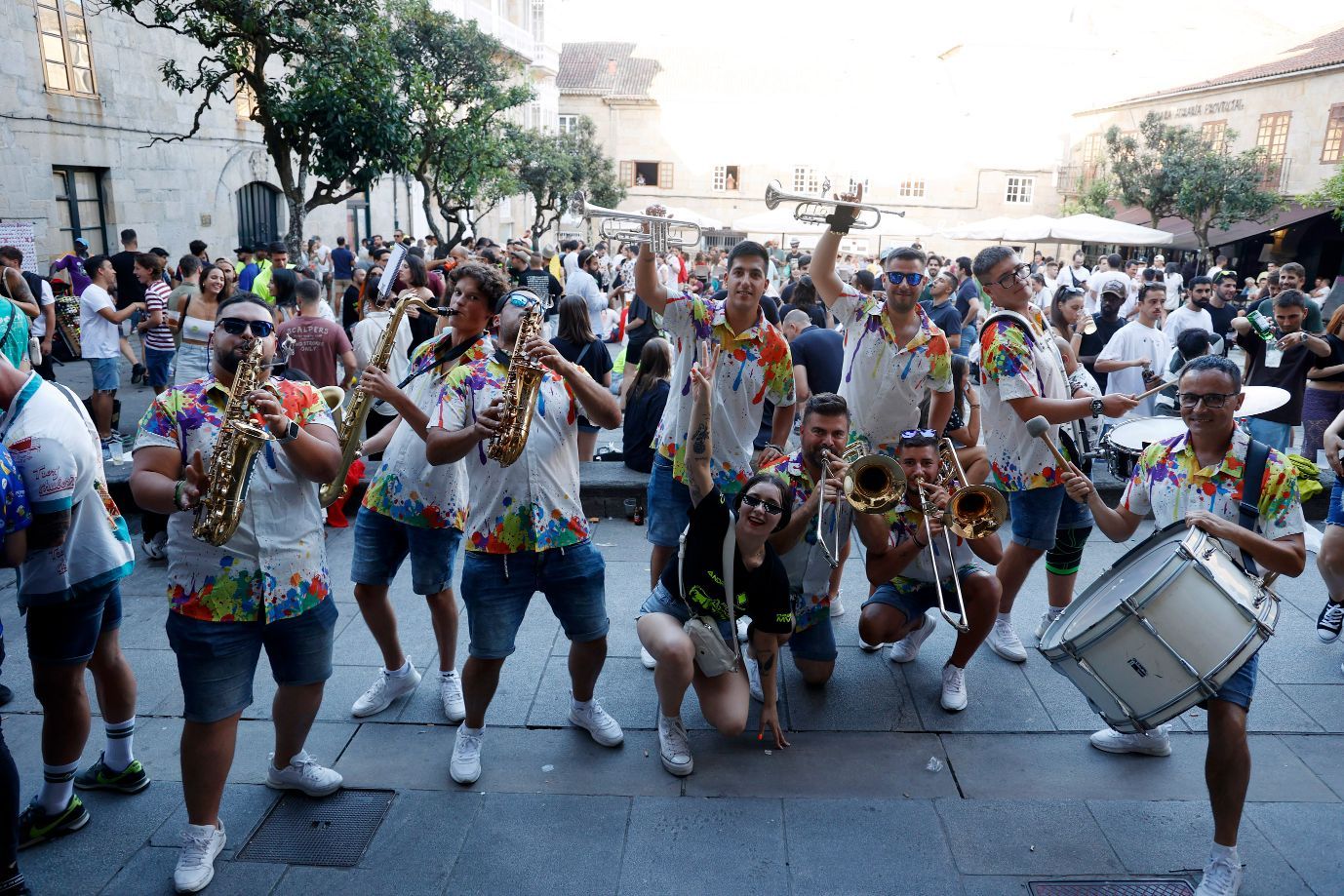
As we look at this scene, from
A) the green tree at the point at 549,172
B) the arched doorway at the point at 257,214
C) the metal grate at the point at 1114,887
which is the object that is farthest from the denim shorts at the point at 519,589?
the green tree at the point at 549,172

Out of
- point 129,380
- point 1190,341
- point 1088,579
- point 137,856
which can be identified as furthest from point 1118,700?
point 129,380

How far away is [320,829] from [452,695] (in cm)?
92

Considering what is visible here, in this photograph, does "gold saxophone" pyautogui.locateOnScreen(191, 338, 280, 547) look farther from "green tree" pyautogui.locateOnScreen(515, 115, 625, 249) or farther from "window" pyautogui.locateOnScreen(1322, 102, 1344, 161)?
"window" pyautogui.locateOnScreen(1322, 102, 1344, 161)

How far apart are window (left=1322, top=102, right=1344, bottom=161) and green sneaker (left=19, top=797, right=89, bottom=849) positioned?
104ft

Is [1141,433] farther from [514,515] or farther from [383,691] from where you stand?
[383,691]

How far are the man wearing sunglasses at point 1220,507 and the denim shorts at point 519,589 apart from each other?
1.97m

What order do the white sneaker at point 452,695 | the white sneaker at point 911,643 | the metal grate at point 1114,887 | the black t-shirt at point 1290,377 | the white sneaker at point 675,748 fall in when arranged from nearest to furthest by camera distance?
the metal grate at point 1114,887, the white sneaker at point 675,748, the white sneaker at point 452,695, the white sneaker at point 911,643, the black t-shirt at point 1290,377

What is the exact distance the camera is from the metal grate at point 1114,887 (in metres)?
3.12

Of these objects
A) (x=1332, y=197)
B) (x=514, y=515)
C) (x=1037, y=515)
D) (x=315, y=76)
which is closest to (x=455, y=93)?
(x=315, y=76)

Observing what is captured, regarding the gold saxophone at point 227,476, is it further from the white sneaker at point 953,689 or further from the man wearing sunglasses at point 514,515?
A: the white sneaker at point 953,689

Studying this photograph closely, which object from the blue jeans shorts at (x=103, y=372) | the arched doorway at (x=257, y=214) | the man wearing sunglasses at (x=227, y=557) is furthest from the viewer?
the arched doorway at (x=257, y=214)

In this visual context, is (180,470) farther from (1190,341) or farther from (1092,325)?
(1092,325)

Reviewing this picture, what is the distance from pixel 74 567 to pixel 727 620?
249cm

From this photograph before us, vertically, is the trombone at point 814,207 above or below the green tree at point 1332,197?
below
